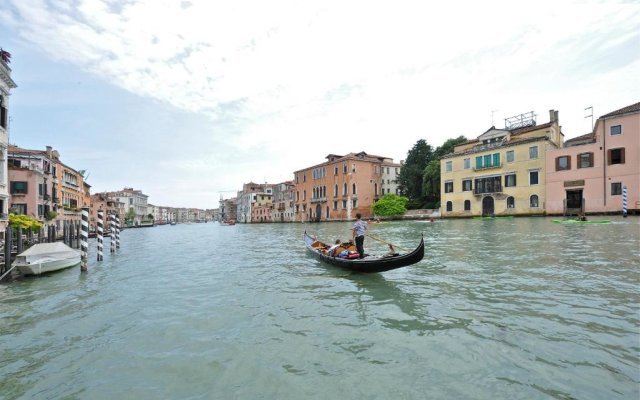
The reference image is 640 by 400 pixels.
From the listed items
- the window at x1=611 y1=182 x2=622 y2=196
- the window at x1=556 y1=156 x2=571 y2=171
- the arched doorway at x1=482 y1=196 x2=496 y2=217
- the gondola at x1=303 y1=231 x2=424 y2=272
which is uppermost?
the window at x1=556 y1=156 x2=571 y2=171

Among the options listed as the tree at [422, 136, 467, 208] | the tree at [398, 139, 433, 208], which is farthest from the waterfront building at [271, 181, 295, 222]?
the tree at [422, 136, 467, 208]

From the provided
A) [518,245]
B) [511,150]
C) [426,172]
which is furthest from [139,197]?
[518,245]

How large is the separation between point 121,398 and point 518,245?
40.1ft

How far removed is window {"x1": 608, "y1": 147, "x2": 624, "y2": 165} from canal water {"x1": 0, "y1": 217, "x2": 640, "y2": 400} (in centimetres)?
2232

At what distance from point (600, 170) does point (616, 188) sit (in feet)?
5.48

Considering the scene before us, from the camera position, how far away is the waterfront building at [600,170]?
78.6 ft

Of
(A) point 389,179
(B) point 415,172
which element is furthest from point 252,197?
(B) point 415,172

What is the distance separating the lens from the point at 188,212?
171875mm

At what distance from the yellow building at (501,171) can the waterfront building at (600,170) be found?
1.19 metres

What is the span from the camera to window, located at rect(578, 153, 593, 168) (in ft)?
85.8

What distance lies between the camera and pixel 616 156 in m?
24.8

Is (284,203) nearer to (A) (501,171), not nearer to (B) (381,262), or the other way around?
(A) (501,171)

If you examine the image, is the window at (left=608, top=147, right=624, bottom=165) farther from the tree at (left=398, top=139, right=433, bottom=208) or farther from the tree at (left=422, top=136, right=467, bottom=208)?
the tree at (left=398, top=139, right=433, bottom=208)

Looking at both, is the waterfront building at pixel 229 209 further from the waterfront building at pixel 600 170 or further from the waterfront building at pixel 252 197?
the waterfront building at pixel 600 170
